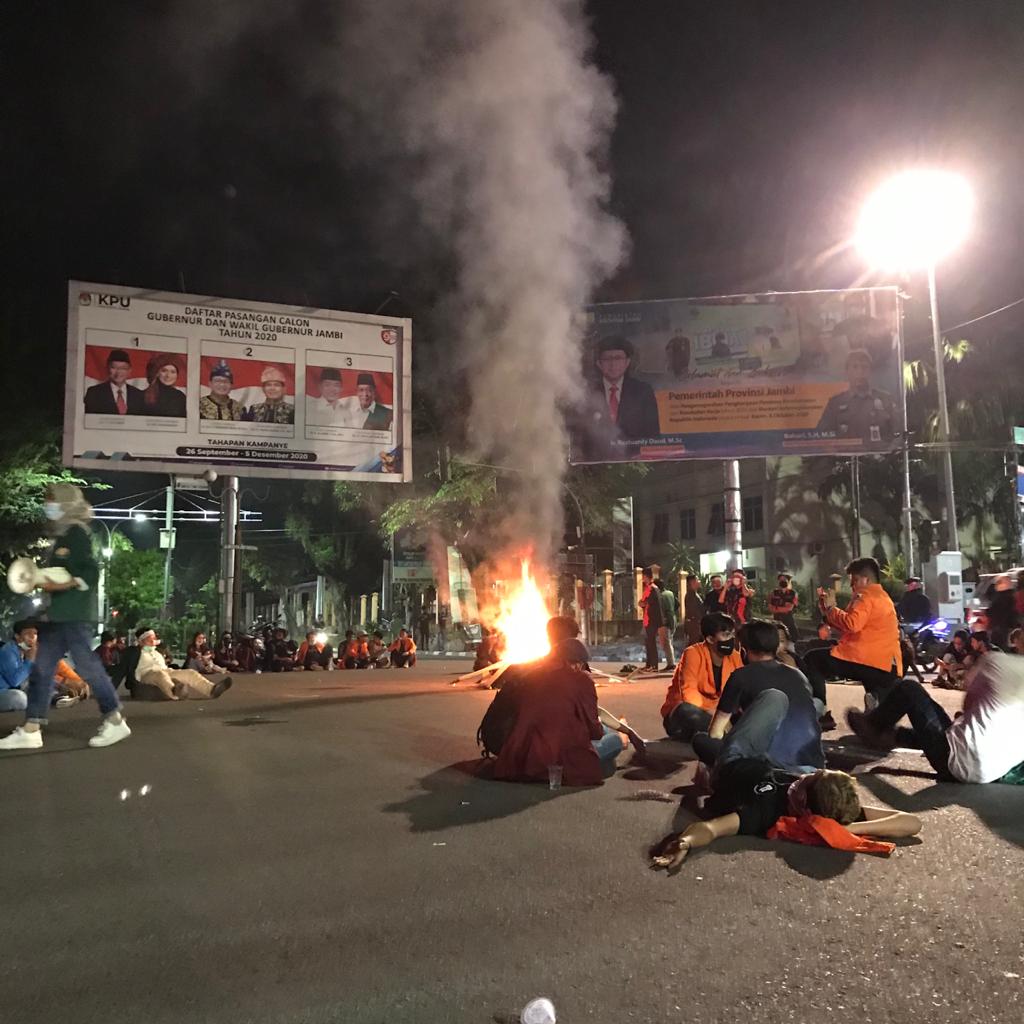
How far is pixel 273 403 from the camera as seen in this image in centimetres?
1686

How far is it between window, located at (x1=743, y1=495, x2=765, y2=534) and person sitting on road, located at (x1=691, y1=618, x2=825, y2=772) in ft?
117

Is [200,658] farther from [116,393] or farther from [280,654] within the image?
[116,393]

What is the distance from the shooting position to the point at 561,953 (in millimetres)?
2887

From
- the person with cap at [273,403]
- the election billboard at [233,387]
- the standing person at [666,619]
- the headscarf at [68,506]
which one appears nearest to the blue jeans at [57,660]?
the headscarf at [68,506]

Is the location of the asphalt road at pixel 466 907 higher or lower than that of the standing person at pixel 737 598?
lower

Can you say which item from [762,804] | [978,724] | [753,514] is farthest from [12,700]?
[753,514]

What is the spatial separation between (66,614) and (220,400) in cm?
1066

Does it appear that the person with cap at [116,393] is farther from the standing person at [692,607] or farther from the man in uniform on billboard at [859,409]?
the man in uniform on billboard at [859,409]

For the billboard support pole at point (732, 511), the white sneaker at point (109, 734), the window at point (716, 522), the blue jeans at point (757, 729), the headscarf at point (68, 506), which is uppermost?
the window at point (716, 522)

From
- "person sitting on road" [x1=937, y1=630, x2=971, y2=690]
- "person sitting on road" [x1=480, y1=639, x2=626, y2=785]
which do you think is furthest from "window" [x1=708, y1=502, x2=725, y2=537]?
"person sitting on road" [x1=480, y1=639, x2=626, y2=785]

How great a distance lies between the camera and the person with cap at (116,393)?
15859 millimetres

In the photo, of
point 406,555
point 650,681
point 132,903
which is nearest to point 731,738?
point 132,903

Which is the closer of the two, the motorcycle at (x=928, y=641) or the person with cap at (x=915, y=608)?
the person with cap at (x=915, y=608)

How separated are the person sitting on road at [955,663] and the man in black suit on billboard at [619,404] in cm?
769
